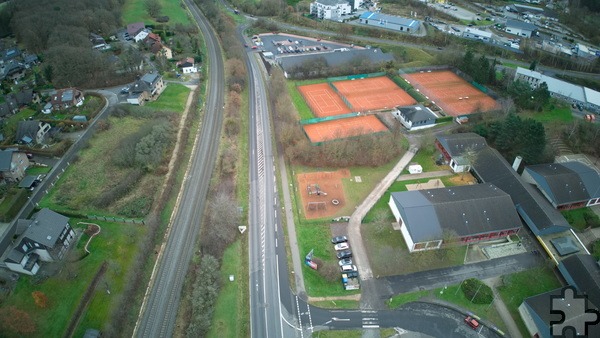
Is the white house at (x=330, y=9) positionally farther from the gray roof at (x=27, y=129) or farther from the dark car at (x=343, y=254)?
the dark car at (x=343, y=254)

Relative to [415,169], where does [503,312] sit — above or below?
below

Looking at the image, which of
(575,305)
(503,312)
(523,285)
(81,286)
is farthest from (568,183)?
(81,286)

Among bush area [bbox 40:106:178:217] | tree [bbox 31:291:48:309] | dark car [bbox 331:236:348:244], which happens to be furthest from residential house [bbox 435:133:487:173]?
tree [bbox 31:291:48:309]

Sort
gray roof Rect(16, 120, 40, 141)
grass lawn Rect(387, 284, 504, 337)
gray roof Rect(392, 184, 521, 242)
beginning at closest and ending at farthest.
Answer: grass lawn Rect(387, 284, 504, 337) → gray roof Rect(392, 184, 521, 242) → gray roof Rect(16, 120, 40, 141)

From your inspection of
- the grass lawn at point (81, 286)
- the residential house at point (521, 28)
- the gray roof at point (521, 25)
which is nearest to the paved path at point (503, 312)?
the grass lawn at point (81, 286)

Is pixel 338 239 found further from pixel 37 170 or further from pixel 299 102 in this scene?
pixel 37 170

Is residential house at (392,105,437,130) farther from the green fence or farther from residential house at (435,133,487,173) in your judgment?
the green fence

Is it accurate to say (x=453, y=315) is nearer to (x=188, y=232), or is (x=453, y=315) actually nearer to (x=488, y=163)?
(x=488, y=163)
